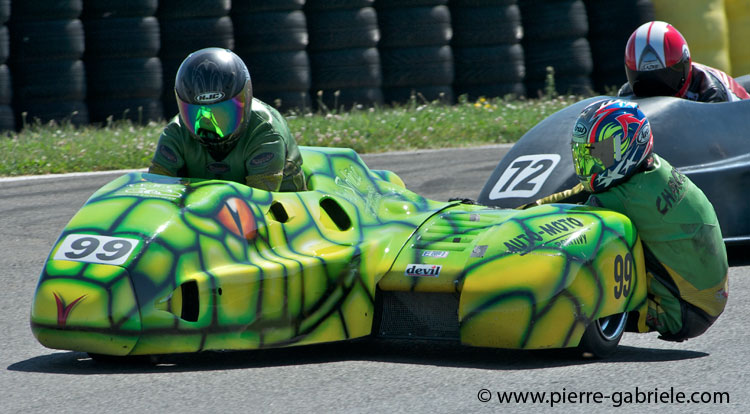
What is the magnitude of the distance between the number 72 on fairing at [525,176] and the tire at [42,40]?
254 inches

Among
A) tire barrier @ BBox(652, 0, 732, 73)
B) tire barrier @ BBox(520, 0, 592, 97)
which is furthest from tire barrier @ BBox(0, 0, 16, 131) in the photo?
tire barrier @ BBox(652, 0, 732, 73)

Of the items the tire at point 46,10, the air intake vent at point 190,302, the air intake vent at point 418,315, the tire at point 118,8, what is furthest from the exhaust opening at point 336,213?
the tire at point 118,8

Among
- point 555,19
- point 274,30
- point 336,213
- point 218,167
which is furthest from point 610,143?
point 555,19

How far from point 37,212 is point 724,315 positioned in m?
5.21

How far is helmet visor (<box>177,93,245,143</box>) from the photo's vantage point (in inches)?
195

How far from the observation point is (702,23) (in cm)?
1433

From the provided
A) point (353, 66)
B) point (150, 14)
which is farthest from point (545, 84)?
point (150, 14)

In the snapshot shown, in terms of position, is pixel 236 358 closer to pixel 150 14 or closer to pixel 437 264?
pixel 437 264

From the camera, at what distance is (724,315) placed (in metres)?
5.24

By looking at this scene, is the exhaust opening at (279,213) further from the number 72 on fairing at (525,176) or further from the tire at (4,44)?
the tire at (4,44)

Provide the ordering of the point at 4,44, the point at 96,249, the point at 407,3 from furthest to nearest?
1. the point at 407,3
2. the point at 4,44
3. the point at 96,249

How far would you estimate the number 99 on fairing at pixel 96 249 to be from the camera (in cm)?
421

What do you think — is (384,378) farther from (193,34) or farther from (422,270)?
(193,34)

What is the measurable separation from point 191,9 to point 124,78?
3.38ft
